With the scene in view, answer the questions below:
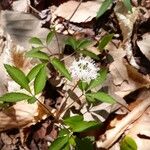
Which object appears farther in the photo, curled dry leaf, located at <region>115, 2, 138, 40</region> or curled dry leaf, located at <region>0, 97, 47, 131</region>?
curled dry leaf, located at <region>115, 2, 138, 40</region>

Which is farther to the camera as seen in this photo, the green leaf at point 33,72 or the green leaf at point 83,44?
the green leaf at point 83,44

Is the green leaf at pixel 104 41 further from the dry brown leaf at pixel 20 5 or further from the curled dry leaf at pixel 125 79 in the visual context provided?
the dry brown leaf at pixel 20 5

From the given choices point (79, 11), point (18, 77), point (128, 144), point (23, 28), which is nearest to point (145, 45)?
point (79, 11)

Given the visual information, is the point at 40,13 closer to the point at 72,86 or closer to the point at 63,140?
the point at 72,86

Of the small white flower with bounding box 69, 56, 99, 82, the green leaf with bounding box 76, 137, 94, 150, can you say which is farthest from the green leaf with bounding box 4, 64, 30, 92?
the green leaf with bounding box 76, 137, 94, 150

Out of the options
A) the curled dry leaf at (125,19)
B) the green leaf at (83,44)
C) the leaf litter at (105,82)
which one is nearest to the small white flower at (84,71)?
the green leaf at (83,44)

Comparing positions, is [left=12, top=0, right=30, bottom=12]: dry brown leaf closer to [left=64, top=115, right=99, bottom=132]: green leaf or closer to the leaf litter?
the leaf litter

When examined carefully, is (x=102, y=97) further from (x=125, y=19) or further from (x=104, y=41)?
(x=125, y=19)
